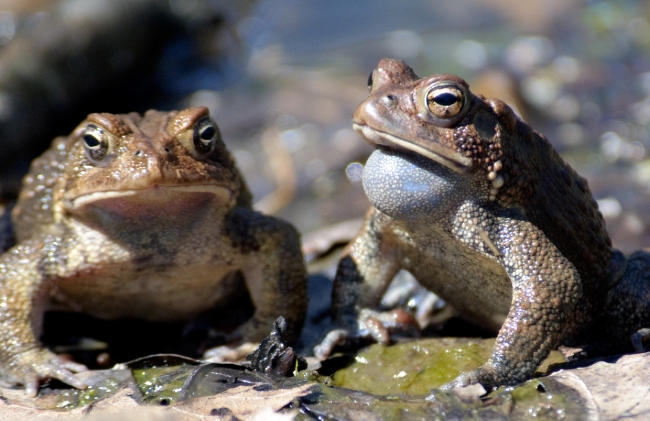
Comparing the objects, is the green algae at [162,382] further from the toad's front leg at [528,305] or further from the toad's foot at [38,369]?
the toad's front leg at [528,305]

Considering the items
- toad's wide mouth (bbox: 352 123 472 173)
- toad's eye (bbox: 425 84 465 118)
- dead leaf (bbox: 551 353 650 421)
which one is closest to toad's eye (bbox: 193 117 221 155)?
toad's wide mouth (bbox: 352 123 472 173)

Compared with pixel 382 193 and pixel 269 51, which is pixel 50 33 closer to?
pixel 269 51

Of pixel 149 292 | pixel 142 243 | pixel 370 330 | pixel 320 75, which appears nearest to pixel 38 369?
pixel 149 292

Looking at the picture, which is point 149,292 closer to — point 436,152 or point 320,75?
point 436,152

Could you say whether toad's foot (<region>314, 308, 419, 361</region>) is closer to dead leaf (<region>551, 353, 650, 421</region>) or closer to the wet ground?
the wet ground

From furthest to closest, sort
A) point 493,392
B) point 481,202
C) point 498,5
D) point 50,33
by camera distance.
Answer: point 498,5, point 50,33, point 481,202, point 493,392

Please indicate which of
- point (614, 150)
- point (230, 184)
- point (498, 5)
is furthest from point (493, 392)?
point (498, 5)

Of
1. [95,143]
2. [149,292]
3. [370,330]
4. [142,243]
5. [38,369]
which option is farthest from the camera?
[149,292]
